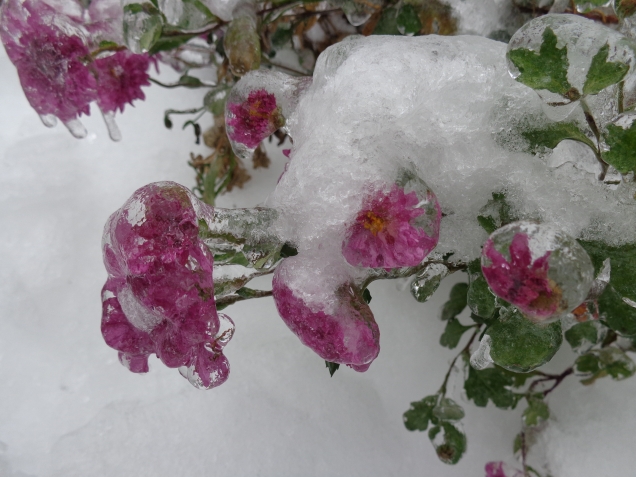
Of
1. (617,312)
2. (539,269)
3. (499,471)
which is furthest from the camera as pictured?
(499,471)

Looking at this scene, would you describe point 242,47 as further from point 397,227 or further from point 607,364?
point 607,364

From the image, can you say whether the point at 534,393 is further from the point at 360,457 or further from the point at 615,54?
the point at 615,54

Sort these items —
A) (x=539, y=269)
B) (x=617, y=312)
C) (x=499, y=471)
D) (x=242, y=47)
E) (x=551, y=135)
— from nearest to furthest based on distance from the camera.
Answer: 1. (x=539, y=269)
2. (x=551, y=135)
3. (x=617, y=312)
4. (x=242, y=47)
5. (x=499, y=471)

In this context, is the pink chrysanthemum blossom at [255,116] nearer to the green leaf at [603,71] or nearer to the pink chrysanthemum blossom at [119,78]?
the green leaf at [603,71]

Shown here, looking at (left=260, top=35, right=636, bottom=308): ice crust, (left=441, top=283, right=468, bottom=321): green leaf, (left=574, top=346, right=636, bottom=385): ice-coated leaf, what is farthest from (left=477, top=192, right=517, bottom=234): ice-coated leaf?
(left=574, top=346, right=636, bottom=385): ice-coated leaf

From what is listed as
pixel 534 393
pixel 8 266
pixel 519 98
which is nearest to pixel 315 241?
pixel 519 98

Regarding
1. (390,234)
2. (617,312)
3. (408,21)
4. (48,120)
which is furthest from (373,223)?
(48,120)

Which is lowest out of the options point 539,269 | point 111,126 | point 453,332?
point 453,332
